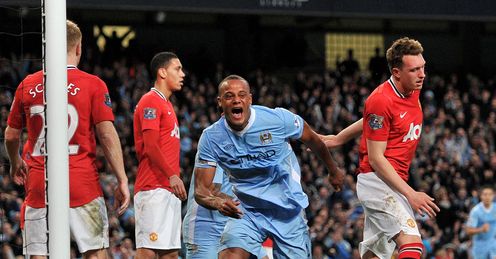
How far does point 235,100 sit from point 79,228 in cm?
144

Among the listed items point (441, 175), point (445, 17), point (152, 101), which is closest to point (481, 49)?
point (445, 17)

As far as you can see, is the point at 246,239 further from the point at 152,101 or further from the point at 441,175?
the point at 441,175

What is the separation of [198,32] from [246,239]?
70.5 feet

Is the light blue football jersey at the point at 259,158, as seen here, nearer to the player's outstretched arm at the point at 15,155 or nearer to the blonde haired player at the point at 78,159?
the blonde haired player at the point at 78,159

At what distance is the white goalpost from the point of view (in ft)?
23.7

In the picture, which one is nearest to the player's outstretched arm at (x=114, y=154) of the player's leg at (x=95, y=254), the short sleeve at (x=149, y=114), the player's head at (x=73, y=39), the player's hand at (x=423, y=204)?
the player's leg at (x=95, y=254)

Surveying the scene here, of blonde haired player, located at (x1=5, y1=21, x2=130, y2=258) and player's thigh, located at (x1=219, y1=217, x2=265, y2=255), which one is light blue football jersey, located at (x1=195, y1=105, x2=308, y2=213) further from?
blonde haired player, located at (x1=5, y1=21, x2=130, y2=258)

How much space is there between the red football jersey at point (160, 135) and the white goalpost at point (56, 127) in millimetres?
2459

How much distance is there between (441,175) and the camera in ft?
77.3

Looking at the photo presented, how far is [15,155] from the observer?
8.44 m

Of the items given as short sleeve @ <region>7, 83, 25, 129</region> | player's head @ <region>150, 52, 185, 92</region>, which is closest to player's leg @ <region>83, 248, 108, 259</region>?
short sleeve @ <region>7, 83, 25, 129</region>

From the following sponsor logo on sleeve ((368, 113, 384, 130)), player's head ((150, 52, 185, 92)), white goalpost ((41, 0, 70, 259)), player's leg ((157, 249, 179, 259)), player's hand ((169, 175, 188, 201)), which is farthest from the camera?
player's head ((150, 52, 185, 92))

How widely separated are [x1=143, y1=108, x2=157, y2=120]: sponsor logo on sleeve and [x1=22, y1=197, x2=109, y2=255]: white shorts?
1833 millimetres

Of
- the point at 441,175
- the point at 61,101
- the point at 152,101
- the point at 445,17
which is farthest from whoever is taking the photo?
the point at 445,17
